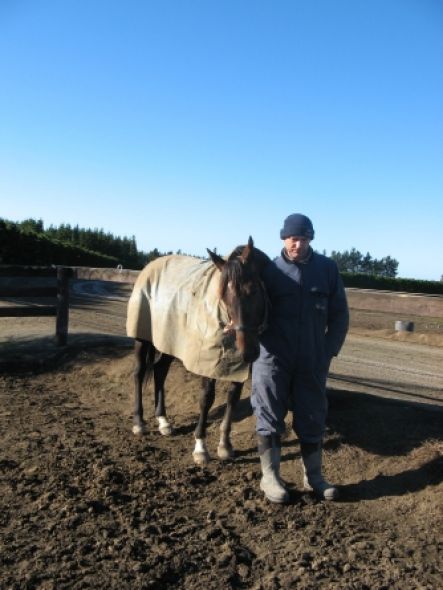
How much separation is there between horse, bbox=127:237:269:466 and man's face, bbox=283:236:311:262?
0.30 meters

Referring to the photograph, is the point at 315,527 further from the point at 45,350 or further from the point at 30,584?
the point at 45,350

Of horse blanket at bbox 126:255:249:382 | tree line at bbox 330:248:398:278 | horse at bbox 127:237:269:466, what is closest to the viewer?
horse at bbox 127:237:269:466

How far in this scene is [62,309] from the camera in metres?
9.16

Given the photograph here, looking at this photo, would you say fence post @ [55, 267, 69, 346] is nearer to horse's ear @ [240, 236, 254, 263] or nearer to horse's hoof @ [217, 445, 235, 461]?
horse's hoof @ [217, 445, 235, 461]

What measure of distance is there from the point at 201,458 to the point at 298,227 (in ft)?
7.36

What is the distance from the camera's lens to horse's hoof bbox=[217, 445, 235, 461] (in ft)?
15.6

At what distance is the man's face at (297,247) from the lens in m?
3.87

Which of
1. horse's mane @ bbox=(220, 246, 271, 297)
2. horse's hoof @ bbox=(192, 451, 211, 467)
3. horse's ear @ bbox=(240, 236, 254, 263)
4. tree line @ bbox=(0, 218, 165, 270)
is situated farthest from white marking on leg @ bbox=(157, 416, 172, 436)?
tree line @ bbox=(0, 218, 165, 270)

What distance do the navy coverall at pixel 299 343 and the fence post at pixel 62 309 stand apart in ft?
19.3

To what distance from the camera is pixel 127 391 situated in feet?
23.1

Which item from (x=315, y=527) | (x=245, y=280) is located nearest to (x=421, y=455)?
(x=315, y=527)

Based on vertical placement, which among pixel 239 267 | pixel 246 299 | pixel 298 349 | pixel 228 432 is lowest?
pixel 228 432

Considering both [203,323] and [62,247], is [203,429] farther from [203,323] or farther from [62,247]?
[62,247]

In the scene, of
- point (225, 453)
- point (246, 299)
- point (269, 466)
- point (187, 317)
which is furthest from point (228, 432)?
point (246, 299)
